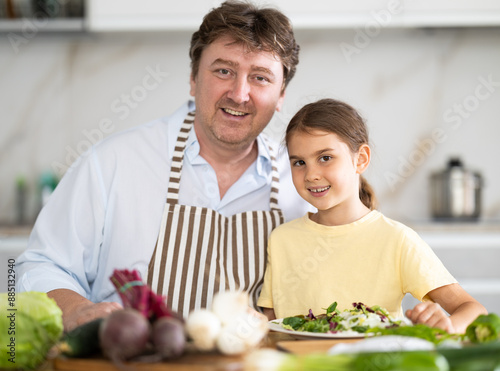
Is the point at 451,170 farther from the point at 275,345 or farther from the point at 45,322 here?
the point at 45,322

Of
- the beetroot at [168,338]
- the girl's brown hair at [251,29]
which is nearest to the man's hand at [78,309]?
the beetroot at [168,338]

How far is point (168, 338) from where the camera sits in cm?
83

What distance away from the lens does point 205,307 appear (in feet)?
5.41

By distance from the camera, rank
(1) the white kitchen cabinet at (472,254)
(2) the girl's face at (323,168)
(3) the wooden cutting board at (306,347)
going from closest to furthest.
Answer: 1. (3) the wooden cutting board at (306,347)
2. (2) the girl's face at (323,168)
3. (1) the white kitchen cabinet at (472,254)

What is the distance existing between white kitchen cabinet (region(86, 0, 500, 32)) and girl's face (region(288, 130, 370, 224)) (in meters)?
1.63

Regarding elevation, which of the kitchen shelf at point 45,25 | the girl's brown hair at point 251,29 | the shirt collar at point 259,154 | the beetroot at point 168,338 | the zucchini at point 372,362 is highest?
the kitchen shelf at point 45,25

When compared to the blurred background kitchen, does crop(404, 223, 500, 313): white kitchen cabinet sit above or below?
below

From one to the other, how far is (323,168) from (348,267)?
0.27 meters

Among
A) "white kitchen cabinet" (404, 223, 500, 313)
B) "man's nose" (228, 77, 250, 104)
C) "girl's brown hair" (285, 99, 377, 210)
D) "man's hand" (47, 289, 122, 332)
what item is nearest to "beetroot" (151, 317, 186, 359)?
"man's hand" (47, 289, 122, 332)

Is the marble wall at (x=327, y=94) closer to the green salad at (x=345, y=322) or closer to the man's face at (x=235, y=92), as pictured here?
the man's face at (x=235, y=92)

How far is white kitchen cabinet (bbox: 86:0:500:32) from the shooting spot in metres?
3.08

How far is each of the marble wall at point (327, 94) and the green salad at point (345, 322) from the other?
2304mm

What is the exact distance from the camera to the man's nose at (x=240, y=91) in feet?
5.96

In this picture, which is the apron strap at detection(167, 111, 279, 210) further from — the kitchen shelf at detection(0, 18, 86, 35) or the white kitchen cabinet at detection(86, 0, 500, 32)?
the kitchen shelf at detection(0, 18, 86, 35)
